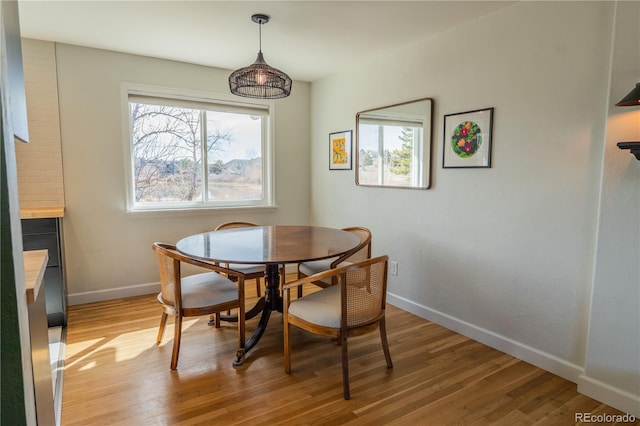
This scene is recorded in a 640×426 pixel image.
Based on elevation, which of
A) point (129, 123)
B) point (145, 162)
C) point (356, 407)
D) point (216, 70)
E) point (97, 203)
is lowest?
point (356, 407)

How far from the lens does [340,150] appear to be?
13.1ft

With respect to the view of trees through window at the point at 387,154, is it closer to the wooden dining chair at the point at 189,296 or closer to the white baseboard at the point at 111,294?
the wooden dining chair at the point at 189,296

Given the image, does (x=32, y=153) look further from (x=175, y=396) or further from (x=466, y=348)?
(x=466, y=348)

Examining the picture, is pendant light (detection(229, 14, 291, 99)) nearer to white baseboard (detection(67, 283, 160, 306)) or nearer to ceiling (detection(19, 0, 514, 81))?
ceiling (detection(19, 0, 514, 81))

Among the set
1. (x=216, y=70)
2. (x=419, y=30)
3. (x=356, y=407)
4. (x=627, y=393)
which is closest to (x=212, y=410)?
(x=356, y=407)

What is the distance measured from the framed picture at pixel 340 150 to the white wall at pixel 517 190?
728 mm

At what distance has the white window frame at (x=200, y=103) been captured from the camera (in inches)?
137

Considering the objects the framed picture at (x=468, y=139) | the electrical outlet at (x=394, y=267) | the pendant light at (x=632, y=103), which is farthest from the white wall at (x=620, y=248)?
the electrical outlet at (x=394, y=267)

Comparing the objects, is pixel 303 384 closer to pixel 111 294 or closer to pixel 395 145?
pixel 395 145

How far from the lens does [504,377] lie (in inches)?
87.4

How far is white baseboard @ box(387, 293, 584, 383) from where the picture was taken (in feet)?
7.25

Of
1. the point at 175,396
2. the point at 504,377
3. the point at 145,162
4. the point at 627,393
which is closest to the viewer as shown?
the point at 627,393

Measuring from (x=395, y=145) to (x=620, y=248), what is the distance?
185cm

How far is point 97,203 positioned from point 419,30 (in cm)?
320
